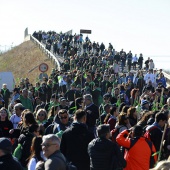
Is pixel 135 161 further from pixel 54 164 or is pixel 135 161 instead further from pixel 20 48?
pixel 20 48

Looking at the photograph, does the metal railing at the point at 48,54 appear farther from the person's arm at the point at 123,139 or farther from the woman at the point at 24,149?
the woman at the point at 24,149

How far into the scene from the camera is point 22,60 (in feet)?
269

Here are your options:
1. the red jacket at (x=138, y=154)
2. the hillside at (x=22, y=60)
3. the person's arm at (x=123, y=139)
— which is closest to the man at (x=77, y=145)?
the person's arm at (x=123, y=139)

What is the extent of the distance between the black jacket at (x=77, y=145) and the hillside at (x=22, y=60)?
179ft

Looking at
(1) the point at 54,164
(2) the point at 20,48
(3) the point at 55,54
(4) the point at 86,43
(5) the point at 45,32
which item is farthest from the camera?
(2) the point at 20,48

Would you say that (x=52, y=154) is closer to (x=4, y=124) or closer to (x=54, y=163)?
(x=54, y=163)

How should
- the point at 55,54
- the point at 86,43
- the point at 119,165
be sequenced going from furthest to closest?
the point at 55,54 → the point at 86,43 → the point at 119,165

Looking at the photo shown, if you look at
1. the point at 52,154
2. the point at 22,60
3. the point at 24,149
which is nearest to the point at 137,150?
the point at 24,149

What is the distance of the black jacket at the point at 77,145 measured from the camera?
36.1ft

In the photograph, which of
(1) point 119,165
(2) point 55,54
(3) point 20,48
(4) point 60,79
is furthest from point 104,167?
(3) point 20,48

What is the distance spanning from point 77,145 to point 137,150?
3.09 ft

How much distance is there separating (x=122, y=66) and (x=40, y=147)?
3846 centimetres

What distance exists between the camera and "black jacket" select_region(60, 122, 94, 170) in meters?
11.0

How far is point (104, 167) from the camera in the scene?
10.4 m
